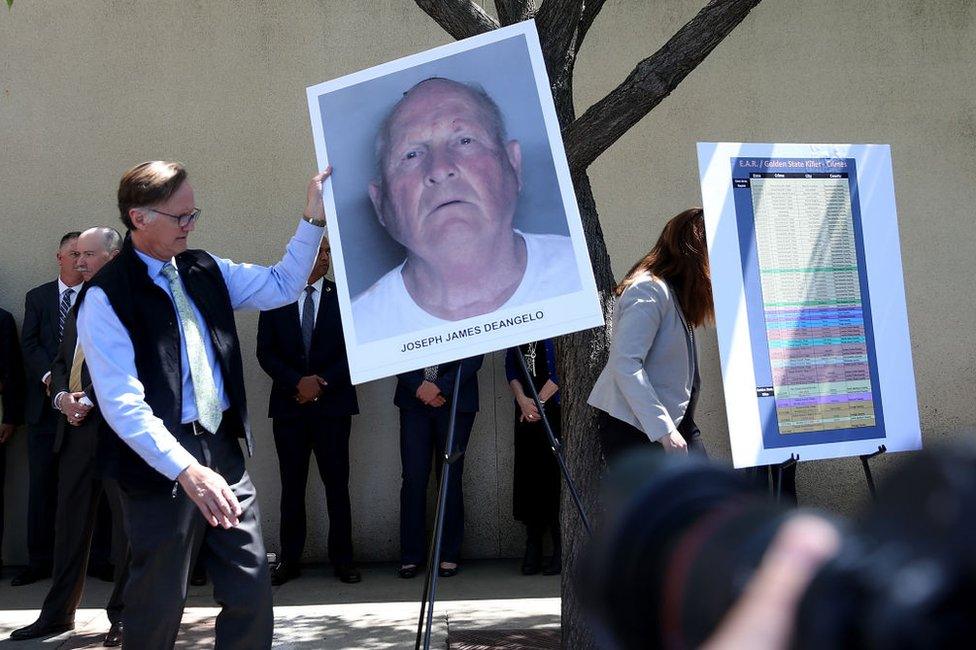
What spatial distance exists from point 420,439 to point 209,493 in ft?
12.6

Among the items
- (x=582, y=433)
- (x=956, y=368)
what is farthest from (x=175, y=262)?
(x=956, y=368)

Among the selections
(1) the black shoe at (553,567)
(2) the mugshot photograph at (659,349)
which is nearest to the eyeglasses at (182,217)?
(2) the mugshot photograph at (659,349)

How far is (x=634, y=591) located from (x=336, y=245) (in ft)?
10.2

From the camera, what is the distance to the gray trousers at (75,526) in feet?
19.1

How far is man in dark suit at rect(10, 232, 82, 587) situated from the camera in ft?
23.4

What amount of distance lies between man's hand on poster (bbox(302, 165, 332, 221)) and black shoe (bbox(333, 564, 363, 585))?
377cm

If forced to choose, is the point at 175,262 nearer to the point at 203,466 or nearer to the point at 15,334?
the point at 203,466

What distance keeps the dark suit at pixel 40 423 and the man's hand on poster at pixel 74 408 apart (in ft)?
5.72

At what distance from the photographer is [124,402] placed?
352 cm

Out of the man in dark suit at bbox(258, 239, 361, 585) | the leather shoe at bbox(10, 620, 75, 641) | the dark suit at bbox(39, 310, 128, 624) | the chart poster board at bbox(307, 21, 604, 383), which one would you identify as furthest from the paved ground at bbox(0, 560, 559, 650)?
the chart poster board at bbox(307, 21, 604, 383)

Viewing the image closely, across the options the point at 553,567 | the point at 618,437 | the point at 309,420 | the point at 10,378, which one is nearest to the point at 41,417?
the point at 10,378

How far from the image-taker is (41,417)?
720cm

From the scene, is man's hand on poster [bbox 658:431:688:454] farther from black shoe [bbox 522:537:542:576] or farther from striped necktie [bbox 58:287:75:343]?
striped necktie [bbox 58:287:75:343]

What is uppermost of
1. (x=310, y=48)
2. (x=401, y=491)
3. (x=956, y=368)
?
(x=310, y=48)
